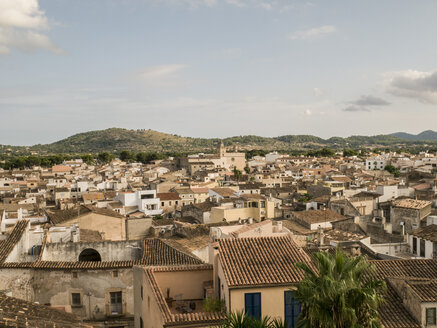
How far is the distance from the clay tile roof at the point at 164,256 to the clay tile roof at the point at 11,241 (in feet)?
17.4

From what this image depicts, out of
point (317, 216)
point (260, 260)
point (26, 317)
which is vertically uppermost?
point (260, 260)

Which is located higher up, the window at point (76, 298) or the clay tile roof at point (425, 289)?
the clay tile roof at point (425, 289)

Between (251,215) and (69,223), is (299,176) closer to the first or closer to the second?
(251,215)

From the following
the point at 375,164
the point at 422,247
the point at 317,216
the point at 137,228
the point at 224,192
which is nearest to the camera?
the point at 422,247

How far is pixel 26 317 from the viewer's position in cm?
945

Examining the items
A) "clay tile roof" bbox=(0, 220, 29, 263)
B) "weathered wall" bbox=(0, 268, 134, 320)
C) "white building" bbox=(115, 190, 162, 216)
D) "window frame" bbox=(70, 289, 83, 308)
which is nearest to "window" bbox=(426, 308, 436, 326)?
"weathered wall" bbox=(0, 268, 134, 320)

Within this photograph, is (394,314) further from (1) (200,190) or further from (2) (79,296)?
(1) (200,190)

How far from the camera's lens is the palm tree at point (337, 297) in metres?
8.95

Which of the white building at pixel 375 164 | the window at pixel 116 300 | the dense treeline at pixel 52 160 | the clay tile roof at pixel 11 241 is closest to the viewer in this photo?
the window at pixel 116 300

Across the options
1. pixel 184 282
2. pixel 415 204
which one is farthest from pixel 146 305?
pixel 415 204

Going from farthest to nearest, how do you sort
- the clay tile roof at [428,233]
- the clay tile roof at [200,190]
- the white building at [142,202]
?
the clay tile roof at [200,190], the white building at [142,202], the clay tile roof at [428,233]

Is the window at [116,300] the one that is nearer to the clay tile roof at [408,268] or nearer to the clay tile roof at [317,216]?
the clay tile roof at [408,268]

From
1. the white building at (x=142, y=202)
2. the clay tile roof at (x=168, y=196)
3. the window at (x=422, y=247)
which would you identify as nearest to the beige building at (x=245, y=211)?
the white building at (x=142, y=202)

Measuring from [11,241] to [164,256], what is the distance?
645cm
